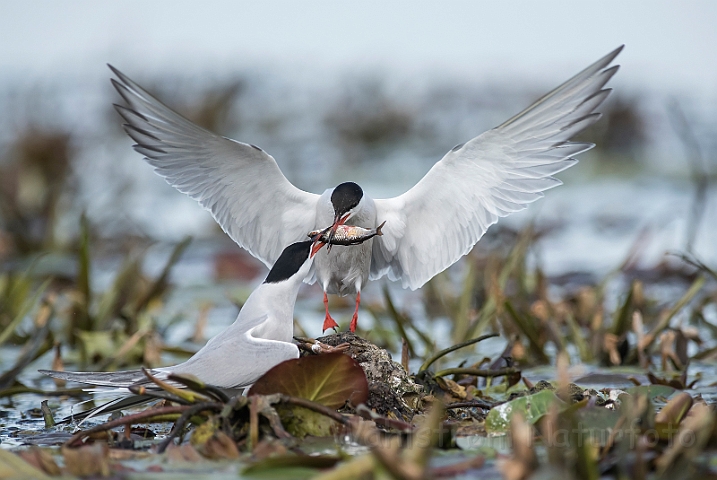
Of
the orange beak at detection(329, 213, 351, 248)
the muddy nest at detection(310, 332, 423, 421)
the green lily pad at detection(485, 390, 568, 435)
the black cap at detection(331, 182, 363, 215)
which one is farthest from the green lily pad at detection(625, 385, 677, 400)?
the black cap at detection(331, 182, 363, 215)

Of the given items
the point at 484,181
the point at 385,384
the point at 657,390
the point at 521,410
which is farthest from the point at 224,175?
the point at 657,390

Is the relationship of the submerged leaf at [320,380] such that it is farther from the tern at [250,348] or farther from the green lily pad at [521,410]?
the green lily pad at [521,410]

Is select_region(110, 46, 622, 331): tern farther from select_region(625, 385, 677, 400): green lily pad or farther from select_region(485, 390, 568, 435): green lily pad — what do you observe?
select_region(485, 390, 568, 435): green lily pad

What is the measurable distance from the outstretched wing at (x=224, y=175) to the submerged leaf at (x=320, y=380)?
5.87ft

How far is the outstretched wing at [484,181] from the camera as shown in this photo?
445cm

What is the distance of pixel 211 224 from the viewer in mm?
12336

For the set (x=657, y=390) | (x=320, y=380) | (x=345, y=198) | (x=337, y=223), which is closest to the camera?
(x=320, y=380)

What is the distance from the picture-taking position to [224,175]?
4.84 m

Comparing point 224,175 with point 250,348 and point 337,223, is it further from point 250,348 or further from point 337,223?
point 250,348

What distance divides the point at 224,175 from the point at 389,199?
91 cm

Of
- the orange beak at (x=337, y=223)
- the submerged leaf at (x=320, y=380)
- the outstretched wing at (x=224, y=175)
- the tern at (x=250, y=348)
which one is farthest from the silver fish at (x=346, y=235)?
the submerged leaf at (x=320, y=380)

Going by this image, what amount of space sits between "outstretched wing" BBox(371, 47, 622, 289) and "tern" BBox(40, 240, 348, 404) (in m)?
1.19

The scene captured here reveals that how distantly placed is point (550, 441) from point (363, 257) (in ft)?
8.67

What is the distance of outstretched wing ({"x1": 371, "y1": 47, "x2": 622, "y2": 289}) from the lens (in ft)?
14.6
